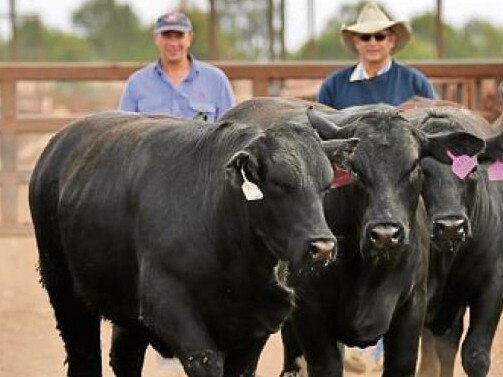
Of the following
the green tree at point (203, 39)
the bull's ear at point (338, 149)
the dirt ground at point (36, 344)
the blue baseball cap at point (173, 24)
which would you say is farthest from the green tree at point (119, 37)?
the bull's ear at point (338, 149)

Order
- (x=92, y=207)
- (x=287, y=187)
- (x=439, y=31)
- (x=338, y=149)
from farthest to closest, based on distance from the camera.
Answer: (x=439, y=31), (x=92, y=207), (x=338, y=149), (x=287, y=187)

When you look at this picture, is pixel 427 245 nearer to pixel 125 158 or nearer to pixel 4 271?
pixel 125 158

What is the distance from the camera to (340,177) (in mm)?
6289

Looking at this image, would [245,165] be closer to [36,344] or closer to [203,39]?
[36,344]

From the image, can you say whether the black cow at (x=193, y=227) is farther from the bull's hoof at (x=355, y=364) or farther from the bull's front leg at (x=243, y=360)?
the bull's hoof at (x=355, y=364)

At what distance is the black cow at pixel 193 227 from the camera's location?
227 inches

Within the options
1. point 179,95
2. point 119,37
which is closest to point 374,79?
point 179,95

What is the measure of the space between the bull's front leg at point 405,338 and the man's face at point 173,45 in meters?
2.50

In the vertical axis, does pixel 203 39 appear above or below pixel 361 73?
below

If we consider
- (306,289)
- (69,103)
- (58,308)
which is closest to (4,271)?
(58,308)

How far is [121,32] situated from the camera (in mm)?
56500

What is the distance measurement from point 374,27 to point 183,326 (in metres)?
3.19

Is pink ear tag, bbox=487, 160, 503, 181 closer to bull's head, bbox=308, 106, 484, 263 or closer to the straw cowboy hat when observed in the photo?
bull's head, bbox=308, 106, 484, 263

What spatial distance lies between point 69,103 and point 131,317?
1349 inches
